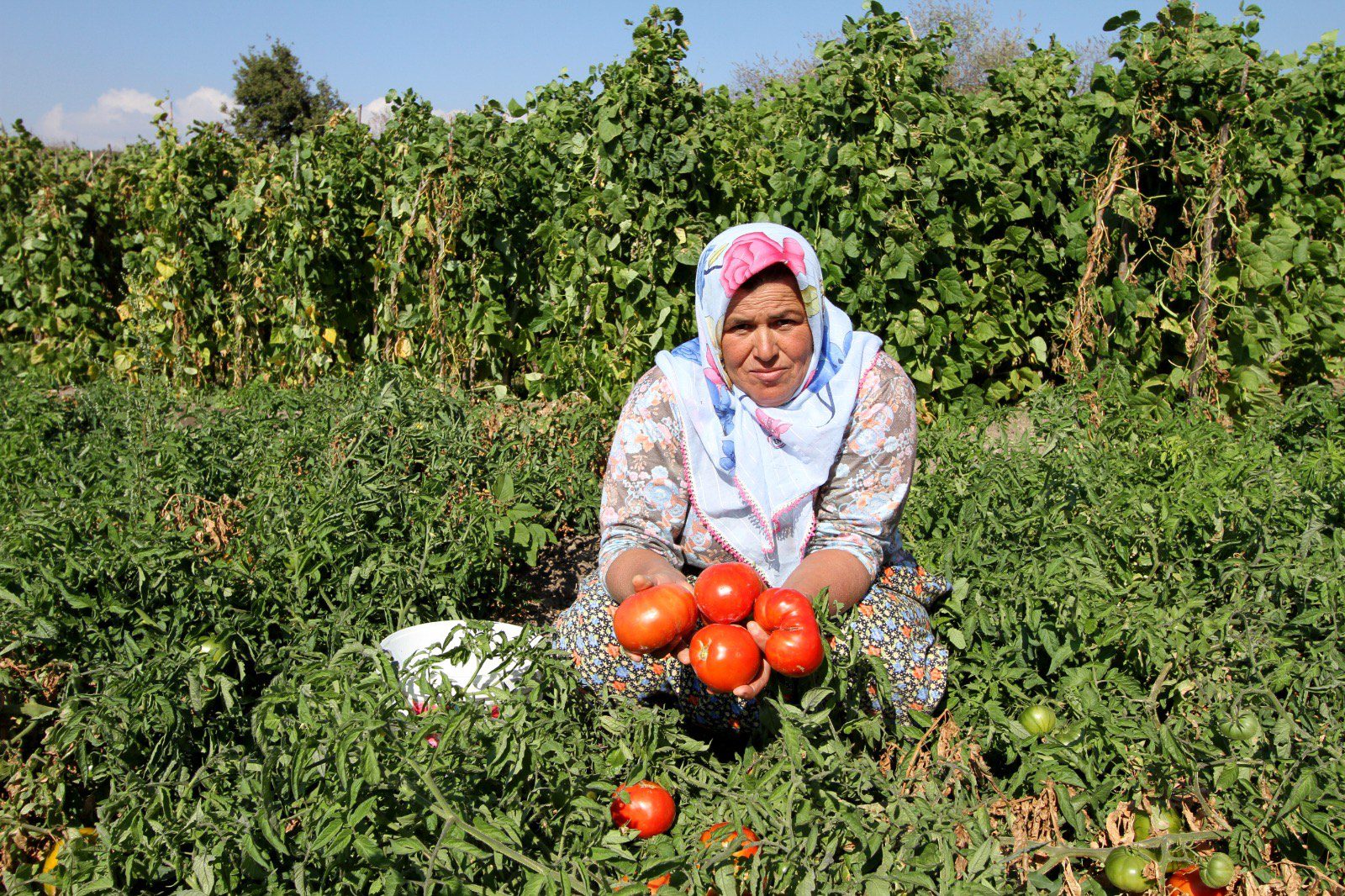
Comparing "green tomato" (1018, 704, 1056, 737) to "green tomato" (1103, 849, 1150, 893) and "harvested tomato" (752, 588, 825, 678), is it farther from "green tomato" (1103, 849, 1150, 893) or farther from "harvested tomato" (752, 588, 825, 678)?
"harvested tomato" (752, 588, 825, 678)

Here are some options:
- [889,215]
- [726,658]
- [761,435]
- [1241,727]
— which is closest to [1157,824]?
[1241,727]

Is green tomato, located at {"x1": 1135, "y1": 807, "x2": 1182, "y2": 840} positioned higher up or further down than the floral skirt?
further down

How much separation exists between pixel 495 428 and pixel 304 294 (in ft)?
8.21

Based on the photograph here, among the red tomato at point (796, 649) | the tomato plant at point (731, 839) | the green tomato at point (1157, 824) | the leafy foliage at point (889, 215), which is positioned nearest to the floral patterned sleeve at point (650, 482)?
the red tomato at point (796, 649)

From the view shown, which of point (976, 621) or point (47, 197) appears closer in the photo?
point (976, 621)

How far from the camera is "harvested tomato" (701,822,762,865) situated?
4.83 feet

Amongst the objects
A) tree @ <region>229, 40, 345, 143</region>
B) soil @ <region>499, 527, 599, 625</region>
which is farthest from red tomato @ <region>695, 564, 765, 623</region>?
tree @ <region>229, 40, 345, 143</region>

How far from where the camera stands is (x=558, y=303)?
4438 millimetres

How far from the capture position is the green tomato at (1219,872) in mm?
1441

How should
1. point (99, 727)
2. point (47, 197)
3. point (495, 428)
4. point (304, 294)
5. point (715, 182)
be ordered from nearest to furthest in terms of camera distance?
point (99, 727) < point (495, 428) < point (715, 182) < point (304, 294) < point (47, 197)

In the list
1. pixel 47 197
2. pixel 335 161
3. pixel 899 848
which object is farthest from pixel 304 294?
pixel 899 848

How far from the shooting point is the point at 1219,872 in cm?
145

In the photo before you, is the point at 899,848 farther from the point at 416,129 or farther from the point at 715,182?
the point at 416,129

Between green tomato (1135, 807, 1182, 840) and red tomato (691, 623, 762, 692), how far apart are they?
69 cm
